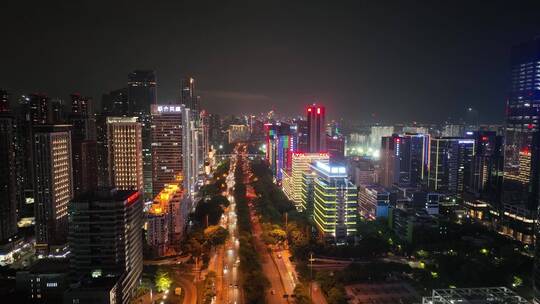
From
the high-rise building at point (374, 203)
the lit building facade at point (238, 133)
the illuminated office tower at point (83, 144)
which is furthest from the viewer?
the lit building facade at point (238, 133)

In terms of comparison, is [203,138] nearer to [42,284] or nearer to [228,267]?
[228,267]

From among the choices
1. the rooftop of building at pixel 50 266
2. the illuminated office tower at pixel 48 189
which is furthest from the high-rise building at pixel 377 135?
the rooftop of building at pixel 50 266

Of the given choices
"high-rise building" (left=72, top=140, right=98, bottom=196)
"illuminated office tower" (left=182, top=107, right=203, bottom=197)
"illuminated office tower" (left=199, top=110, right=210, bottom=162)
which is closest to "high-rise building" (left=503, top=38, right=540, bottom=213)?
"illuminated office tower" (left=182, top=107, right=203, bottom=197)

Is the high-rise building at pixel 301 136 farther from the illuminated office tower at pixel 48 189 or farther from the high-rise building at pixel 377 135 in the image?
the illuminated office tower at pixel 48 189

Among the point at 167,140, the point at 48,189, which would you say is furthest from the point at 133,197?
the point at 167,140

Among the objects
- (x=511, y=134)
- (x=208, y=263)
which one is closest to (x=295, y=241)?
(x=208, y=263)

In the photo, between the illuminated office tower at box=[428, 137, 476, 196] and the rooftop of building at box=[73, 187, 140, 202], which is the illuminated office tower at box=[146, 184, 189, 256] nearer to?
the rooftop of building at box=[73, 187, 140, 202]
